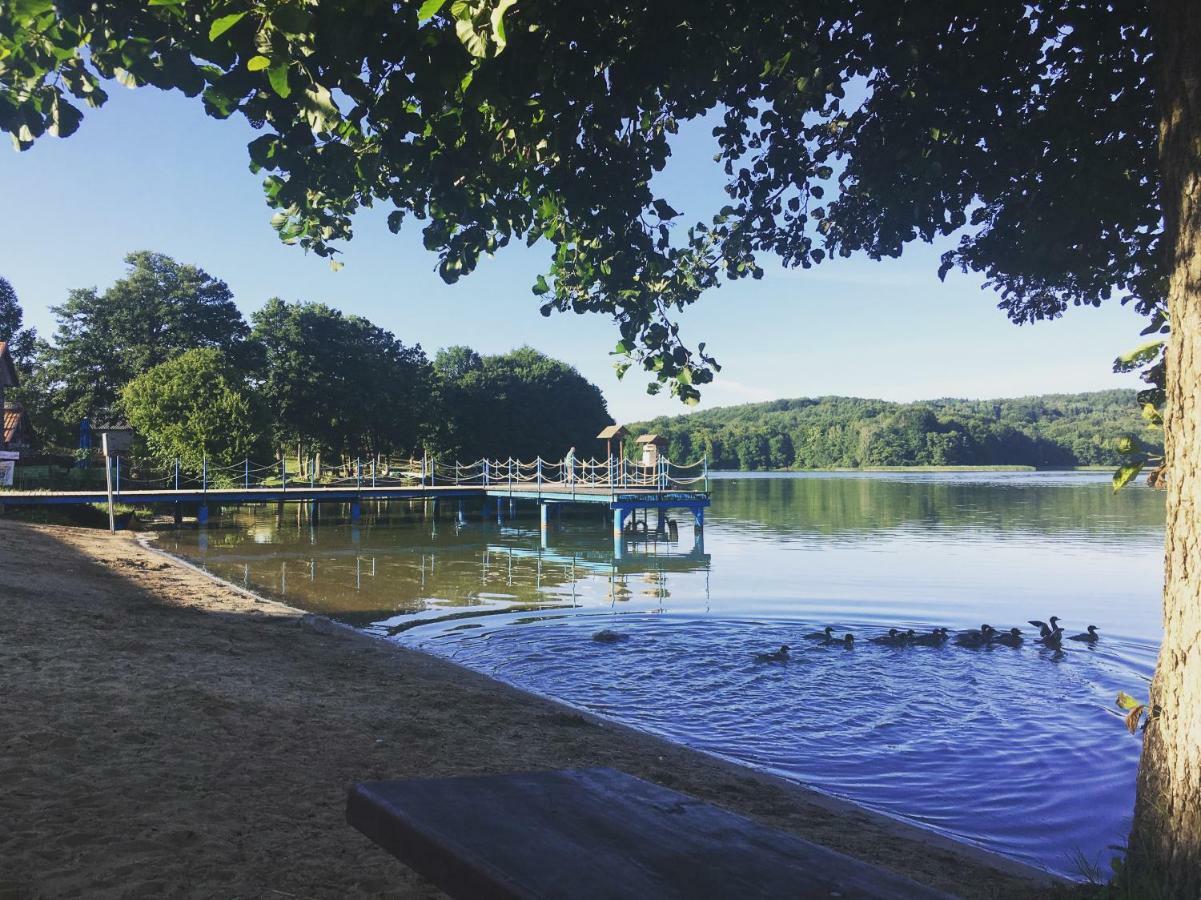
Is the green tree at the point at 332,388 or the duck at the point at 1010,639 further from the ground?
the green tree at the point at 332,388

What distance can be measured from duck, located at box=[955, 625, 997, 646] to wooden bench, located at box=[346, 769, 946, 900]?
429 inches

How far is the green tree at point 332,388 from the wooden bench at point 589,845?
47321 millimetres

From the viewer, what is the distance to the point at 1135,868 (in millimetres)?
3129

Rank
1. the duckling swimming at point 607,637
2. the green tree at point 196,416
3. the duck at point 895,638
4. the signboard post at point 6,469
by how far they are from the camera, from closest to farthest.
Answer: the duck at point 895,638
the duckling swimming at point 607,637
the signboard post at point 6,469
the green tree at point 196,416

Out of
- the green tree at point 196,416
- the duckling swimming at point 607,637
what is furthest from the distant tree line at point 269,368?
the duckling swimming at point 607,637

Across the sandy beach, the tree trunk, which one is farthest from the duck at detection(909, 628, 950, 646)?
the tree trunk

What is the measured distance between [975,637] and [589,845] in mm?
11724

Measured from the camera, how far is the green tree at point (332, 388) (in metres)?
48.2

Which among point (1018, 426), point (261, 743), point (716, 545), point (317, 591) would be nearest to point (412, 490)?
point (716, 545)

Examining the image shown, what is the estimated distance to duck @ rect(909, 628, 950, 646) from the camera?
1215 centimetres

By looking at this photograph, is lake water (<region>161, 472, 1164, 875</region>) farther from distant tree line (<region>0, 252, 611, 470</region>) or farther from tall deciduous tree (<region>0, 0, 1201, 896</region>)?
distant tree line (<region>0, 252, 611, 470</region>)

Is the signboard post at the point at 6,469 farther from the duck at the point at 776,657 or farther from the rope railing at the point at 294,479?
the duck at the point at 776,657

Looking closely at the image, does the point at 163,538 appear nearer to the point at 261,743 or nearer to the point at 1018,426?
the point at 261,743

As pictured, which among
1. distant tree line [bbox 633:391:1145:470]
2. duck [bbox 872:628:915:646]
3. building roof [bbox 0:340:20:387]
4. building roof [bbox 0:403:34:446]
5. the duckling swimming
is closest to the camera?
duck [bbox 872:628:915:646]
